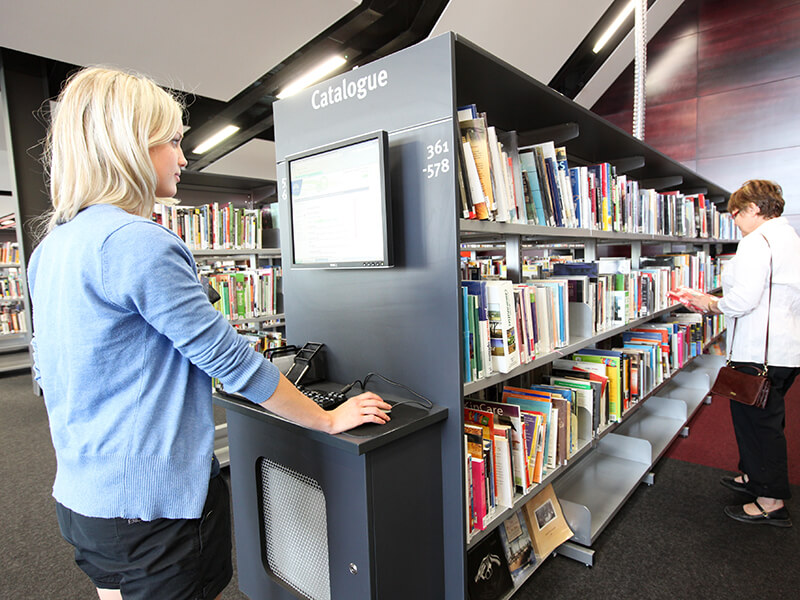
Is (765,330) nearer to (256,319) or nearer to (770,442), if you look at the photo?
(770,442)

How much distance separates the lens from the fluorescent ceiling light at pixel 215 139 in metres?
8.15

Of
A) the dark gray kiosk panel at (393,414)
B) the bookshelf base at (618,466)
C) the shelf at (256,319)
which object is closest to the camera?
the dark gray kiosk panel at (393,414)

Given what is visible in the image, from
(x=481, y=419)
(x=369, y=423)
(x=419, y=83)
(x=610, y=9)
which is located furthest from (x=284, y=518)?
(x=610, y=9)

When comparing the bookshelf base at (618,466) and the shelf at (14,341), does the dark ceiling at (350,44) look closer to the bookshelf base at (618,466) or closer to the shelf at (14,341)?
the shelf at (14,341)

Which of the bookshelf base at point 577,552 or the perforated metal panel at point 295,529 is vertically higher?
the perforated metal panel at point 295,529

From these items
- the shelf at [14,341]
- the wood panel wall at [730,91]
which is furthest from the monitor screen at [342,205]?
the shelf at [14,341]

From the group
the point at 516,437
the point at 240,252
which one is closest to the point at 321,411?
the point at 516,437

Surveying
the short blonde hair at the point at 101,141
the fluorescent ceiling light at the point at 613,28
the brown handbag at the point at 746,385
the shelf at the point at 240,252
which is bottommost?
the brown handbag at the point at 746,385

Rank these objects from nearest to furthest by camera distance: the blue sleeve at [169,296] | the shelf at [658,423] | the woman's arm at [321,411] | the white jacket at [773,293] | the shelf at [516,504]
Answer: the blue sleeve at [169,296] → the woman's arm at [321,411] → the shelf at [516,504] → the white jacket at [773,293] → the shelf at [658,423]

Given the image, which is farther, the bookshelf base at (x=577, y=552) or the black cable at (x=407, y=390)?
the bookshelf base at (x=577, y=552)

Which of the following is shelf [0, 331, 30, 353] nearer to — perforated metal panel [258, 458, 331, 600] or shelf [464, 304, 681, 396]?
perforated metal panel [258, 458, 331, 600]

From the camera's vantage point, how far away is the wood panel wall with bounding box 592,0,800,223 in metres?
5.94

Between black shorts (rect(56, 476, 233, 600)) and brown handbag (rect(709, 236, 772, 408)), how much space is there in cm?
245

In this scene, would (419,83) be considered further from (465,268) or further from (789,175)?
(789,175)
